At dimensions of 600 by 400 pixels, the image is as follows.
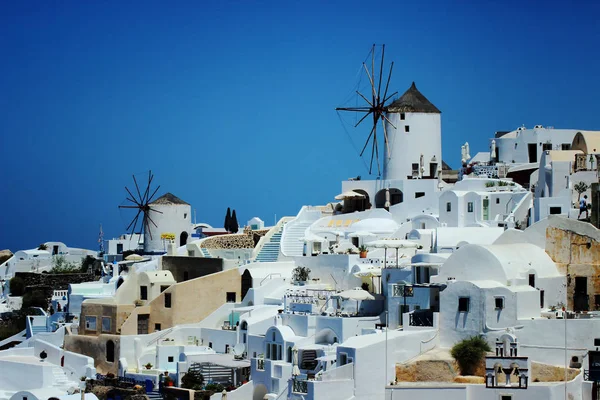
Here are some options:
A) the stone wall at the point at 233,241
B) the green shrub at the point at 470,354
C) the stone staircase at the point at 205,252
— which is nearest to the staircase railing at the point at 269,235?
the stone wall at the point at 233,241

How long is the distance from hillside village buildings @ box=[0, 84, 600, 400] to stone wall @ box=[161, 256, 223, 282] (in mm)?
87

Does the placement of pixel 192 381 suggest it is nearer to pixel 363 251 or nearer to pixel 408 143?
pixel 363 251

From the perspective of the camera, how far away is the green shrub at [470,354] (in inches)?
1503

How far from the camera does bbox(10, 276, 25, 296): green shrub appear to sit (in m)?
65.9

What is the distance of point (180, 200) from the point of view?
6475 cm

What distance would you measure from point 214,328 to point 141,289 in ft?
16.9

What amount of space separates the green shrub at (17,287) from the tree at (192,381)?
77.9ft

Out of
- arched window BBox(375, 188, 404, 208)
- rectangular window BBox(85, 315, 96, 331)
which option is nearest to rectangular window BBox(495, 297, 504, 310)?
arched window BBox(375, 188, 404, 208)

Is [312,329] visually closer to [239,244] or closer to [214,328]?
[214,328]

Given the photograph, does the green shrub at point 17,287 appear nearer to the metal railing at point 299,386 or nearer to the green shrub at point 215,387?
the green shrub at point 215,387

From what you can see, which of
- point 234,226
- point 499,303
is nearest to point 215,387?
point 499,303

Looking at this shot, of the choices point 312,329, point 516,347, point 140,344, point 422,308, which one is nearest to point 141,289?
point 140,344

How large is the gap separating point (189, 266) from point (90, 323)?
5074 millimetres

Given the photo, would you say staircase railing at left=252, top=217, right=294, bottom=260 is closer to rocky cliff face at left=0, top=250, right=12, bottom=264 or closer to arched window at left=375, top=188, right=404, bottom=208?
arched window at left=375, top=188, right=404, bottom=208
